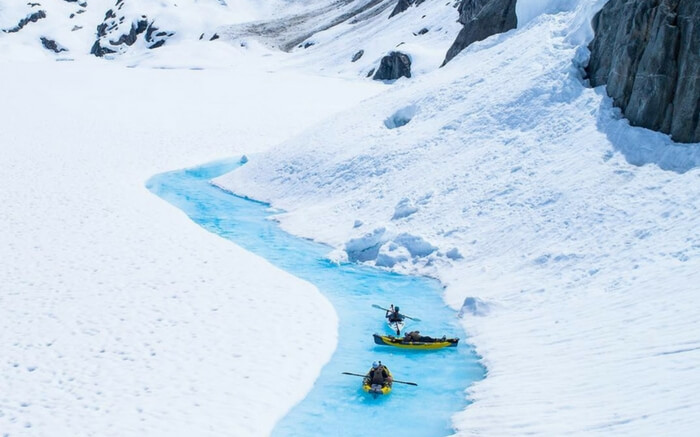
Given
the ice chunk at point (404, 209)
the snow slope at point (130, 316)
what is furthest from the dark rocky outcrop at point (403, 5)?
the ice chunk at point (404, 209)

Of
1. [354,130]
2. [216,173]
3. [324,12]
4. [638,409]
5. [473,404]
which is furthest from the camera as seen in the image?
[324,12]

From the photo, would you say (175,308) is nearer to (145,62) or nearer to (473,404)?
(473,404)

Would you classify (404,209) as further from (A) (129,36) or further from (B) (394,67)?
(A) (129,36)

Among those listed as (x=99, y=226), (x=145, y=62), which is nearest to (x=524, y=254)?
(x=99, y=226)

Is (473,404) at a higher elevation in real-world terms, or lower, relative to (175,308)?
lower

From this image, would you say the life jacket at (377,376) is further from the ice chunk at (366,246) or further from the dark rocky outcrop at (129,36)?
the dark rocky outcrop at (129,36)

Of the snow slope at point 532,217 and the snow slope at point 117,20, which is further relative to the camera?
the snow slope at point 117,20
